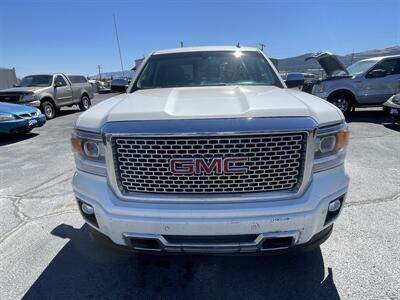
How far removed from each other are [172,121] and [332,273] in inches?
69.5

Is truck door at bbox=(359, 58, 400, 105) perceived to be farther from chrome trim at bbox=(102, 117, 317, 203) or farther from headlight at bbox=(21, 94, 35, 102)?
headlight at bbox=(21, 94, 35, 102)

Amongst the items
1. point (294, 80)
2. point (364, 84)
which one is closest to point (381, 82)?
point (364, 84)

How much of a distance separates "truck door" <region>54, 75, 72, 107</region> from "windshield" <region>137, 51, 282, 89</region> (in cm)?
1047

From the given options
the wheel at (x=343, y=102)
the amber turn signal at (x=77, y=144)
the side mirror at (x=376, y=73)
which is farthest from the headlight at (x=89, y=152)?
the side mirror at (x=376, y=73)

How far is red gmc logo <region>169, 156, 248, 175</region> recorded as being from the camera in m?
1.97

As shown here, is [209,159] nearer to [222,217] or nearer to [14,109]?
[222,217]

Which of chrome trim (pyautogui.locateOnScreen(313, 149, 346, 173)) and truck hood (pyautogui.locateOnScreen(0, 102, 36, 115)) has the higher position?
chrome trim (pyautogui.locateOnScreen(313, 149, 346, 173))

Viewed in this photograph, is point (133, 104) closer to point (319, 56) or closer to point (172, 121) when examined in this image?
point (172, 121)

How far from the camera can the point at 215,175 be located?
6.60ft

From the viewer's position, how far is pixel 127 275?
252cm

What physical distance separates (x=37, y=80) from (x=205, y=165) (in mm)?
13345

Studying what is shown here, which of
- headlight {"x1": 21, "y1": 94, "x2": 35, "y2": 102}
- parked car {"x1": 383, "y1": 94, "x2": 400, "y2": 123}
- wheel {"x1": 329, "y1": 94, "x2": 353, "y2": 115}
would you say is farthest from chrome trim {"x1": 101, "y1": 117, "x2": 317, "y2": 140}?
headlight {"x1": 21, "y1": 94, "x2": 35, "y2": 102}

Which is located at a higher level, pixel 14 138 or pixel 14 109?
pixel 14 109

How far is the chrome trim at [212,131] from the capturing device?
1.90 metres
